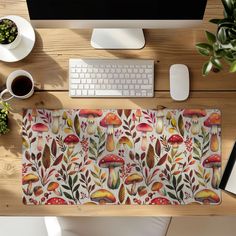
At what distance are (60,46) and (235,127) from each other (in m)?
0.60

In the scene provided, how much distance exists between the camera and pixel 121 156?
135cm

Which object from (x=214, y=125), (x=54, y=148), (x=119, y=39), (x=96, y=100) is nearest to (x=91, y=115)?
(x=96, y=100)

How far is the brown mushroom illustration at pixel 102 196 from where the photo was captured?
4.38ft

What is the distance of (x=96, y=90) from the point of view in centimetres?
137

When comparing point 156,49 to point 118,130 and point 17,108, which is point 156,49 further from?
point 17,108

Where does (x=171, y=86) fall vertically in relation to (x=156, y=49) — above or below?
below

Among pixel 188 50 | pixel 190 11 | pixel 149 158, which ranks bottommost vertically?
pixel 149 158

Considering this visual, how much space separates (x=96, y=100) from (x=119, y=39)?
0.67 feet

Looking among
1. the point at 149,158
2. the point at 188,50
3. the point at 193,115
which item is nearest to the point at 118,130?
the point at 149,158

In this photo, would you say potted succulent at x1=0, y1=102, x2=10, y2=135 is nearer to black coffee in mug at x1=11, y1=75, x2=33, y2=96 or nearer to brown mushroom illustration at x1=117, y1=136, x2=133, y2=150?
black coffee in mug at x1=11, y1=75, x2=33, y2=96

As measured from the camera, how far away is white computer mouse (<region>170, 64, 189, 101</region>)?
1.37 meters

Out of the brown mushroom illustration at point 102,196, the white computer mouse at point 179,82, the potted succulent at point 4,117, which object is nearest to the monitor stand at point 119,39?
the white computer mouse at point 179,82

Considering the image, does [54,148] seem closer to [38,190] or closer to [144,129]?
[38,190]

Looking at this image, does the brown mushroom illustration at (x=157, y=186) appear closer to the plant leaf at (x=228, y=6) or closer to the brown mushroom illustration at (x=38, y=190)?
the brown mushroom illustration at (x=38, y=190)
